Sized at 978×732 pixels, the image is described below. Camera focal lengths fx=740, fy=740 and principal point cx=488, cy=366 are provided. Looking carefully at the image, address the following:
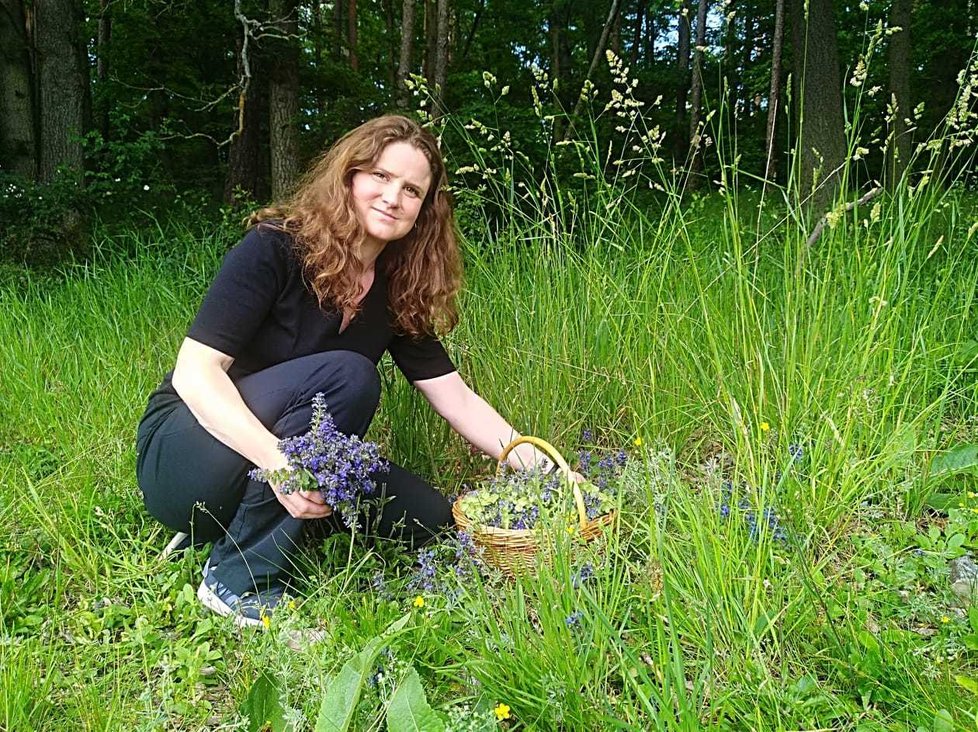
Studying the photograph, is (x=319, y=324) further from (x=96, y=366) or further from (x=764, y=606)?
(x=96, y=366)

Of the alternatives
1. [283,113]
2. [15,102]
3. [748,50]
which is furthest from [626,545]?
[748,50]

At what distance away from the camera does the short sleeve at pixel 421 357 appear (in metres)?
2.20

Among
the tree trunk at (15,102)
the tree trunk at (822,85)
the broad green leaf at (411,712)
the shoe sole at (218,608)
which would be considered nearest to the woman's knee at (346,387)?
the shoe sole at (218,608)

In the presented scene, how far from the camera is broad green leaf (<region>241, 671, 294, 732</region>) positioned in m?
1.28

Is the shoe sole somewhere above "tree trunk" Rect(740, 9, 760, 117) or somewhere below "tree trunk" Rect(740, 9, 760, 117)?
below

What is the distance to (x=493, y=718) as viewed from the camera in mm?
1223

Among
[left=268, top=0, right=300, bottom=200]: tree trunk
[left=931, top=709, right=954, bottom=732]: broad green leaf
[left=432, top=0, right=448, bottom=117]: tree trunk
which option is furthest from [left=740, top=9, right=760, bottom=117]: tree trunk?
[left=931, top=709, right=954, bottom=732]: broad green leaf

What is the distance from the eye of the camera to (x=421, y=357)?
2.20 metres

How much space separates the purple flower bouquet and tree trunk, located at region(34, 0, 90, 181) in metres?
5.55

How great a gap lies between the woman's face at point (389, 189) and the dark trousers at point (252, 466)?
0.37 m

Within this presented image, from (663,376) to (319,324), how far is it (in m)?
1.03

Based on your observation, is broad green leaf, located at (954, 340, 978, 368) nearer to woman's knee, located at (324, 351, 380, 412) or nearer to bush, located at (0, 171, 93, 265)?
woman's knee, located at (324, 351, 380, 412)

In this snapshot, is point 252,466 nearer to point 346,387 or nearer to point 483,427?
point 346,387

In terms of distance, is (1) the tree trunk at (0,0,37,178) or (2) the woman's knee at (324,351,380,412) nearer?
(2) the woman's knee at (324,351,380,412)
